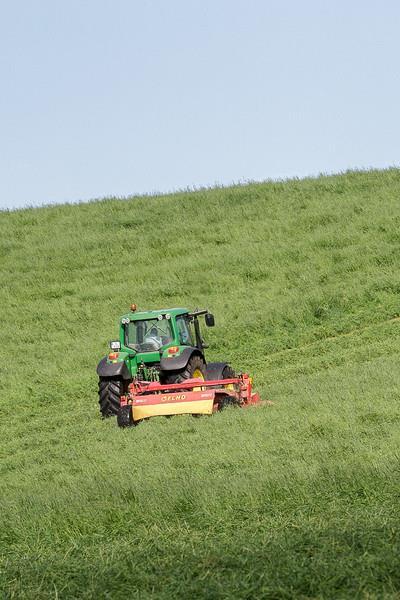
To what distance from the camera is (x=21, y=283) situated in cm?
2758

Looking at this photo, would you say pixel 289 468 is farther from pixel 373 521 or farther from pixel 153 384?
pixel 153 384

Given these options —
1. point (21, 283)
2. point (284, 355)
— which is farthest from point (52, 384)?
point (21, 283)

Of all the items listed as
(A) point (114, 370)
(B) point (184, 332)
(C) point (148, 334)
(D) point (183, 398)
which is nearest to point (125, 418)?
(D) point (183, 398)

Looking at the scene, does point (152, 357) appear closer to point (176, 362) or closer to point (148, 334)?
point (148, 334)

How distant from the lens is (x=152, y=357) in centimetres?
1546

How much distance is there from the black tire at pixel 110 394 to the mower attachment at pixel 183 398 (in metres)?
0.26

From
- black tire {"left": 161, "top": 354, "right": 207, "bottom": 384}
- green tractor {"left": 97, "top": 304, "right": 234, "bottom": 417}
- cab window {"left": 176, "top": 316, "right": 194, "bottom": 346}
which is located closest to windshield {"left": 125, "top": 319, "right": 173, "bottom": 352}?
green tractor {"left": 97, "top": 304, "right": 234, "bottom": 417}

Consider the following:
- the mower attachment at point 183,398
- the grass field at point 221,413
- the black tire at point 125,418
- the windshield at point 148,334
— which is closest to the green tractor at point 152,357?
the windshield at point 148,334

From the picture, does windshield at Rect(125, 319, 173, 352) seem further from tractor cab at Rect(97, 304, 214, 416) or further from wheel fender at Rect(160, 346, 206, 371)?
wheel fender at Rect(160, 346, 206, 371)

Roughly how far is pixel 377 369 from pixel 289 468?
634 centimetres

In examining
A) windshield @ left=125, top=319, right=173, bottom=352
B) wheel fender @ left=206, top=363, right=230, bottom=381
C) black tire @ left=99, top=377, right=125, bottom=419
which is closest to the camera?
black tire @ left=99, top=377, right=125, bottom=419

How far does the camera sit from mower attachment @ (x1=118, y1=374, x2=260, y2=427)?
13327 mm

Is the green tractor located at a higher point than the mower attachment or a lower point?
higher

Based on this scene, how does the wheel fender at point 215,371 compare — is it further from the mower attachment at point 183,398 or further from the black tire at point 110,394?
the black tire at point 110,394
